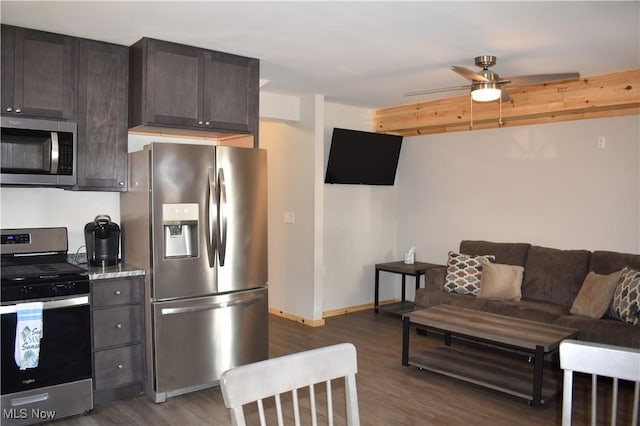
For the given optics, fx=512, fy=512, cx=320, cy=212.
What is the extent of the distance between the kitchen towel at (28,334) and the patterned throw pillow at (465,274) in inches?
142

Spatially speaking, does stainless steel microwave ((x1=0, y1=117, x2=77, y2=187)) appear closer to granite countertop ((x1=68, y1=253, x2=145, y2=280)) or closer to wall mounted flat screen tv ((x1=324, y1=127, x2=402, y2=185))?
granite countertop ((x1=68, y1=253, x2=145, y2=280))

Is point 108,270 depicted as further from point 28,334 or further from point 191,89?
point 191,89

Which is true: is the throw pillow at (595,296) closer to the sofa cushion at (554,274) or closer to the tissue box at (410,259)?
the sofa cushion at (554,274)

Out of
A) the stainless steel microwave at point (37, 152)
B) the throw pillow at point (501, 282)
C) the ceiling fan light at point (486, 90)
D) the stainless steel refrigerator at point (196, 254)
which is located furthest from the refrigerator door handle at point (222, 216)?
the throw pillow at point (501, 282)

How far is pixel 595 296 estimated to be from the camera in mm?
4148

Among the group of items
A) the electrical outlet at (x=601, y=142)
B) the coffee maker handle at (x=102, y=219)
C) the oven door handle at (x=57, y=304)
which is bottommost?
the oven door handle at (x=57, y=304)

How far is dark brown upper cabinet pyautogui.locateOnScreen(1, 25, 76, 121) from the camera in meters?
3.22

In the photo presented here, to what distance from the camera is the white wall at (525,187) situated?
4637 millimetres

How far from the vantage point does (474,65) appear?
4.16 m

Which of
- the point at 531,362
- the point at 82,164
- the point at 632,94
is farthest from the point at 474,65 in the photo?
the point at 82,164

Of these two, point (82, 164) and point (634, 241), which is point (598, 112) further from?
point (82, 164)

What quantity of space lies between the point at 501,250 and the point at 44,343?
414 cm

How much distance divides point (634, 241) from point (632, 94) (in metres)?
1.28

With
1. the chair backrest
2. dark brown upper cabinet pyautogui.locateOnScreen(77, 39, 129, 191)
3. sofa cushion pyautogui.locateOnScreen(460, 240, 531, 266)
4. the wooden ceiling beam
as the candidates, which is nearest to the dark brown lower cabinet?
dark brown upper cabinet pyautogui.locateOnScreen(77, 39, 129, 191)
